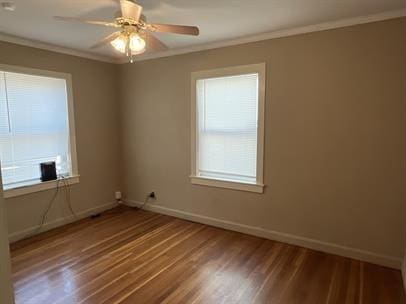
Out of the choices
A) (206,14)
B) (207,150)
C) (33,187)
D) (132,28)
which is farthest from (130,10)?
(33,187)

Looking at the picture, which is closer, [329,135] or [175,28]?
[175,28]

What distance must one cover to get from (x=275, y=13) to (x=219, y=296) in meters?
2.54

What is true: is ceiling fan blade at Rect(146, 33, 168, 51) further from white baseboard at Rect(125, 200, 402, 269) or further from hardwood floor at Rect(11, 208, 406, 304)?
white baseboard at Rect(125, 200, 402, 269)

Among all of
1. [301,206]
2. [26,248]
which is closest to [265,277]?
[301,206]

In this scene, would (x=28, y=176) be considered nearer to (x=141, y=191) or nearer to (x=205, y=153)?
(x=141, y=191)

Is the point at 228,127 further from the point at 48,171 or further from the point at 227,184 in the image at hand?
the point at 48,171

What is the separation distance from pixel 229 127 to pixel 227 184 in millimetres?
744

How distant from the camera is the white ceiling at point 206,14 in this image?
2.26 m

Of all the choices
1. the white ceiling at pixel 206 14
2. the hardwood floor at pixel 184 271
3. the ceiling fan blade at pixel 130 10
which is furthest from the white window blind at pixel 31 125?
the ceiling fan blade at pixel 130 10

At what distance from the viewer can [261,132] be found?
321 centimetres

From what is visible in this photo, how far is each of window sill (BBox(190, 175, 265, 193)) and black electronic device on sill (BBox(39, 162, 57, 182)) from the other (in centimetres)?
186

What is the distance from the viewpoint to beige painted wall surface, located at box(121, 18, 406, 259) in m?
2.55

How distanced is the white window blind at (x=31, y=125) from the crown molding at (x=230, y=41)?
392 millimetres

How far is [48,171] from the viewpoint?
3576mm
